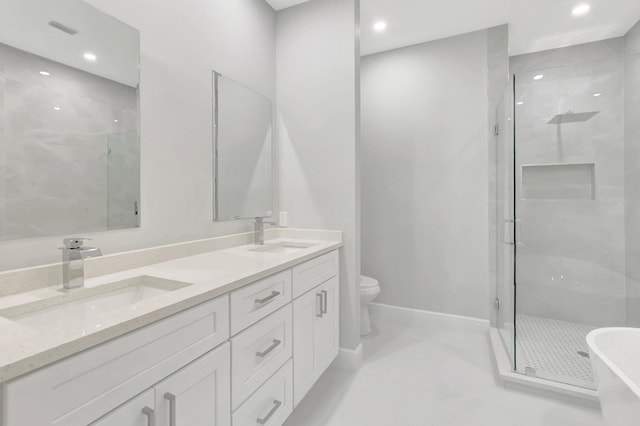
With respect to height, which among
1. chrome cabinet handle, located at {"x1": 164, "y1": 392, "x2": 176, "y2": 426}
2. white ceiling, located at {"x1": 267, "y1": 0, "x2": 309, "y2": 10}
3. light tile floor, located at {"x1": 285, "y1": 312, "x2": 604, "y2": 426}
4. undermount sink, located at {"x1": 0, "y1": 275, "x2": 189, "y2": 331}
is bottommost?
light tile floor, located at {"x1": 285, "y1": 312, "x2": 604, "y2": 426}

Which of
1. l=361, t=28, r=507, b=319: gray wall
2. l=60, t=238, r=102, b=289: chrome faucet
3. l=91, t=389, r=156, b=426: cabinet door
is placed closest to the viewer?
l=91, t=389, r=156, b=426: cabinet door

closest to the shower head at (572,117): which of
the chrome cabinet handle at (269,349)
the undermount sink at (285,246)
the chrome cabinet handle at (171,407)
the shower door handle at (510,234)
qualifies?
the shower door handle at (510,234)

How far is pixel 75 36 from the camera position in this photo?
1.21 m

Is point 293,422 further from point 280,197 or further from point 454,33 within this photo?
point 454,33

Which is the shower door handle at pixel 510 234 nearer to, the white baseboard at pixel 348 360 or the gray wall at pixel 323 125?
the gray wall at pixel 323 125

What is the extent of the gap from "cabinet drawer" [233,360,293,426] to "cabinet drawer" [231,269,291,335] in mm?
302

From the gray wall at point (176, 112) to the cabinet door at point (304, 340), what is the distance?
2.34 ft

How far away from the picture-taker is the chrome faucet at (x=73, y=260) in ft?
3.40

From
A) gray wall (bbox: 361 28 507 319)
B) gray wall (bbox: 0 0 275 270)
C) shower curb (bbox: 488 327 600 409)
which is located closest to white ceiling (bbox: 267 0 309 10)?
gray wall (bbox: 0 0 275 270)

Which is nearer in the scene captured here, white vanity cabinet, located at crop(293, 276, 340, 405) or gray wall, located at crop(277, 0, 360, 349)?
white vanity cabinet, located at crop(293, 276, 340, 405)

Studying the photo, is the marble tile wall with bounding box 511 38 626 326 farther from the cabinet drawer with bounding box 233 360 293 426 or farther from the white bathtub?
the cabinet drawer with bounding box 233 360 293 426

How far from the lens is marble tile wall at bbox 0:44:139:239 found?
1043 mm

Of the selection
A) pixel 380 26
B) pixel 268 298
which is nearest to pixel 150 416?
pixel 268 298

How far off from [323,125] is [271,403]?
1.75 meters
